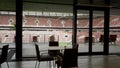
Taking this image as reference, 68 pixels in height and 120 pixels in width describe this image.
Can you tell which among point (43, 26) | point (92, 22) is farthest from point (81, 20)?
point (43, 26)

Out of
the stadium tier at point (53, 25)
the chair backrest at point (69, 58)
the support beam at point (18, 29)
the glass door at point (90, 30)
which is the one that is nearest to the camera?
the chair backrest at point (69, 58)

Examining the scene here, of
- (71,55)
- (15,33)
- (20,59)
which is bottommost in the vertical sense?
(20,59)

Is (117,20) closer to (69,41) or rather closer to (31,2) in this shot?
(69,41)

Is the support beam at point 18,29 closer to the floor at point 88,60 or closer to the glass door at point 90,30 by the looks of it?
the floor at point 88,60

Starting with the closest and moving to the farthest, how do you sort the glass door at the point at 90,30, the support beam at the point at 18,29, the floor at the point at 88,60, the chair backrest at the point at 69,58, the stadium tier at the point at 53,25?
the chair backrest at the point at 69,58 < the floor at the point at 88,60 < the support beam at the point at 18,29 < the stadium tier at the point at 53,25 < the glass door at the point at 90,30

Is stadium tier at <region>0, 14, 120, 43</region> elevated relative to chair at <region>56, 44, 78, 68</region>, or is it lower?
elevated

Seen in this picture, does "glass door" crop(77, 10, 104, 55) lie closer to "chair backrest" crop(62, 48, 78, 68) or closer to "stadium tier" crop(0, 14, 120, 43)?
"stadium tier" crop(0, 14, 120, 43)

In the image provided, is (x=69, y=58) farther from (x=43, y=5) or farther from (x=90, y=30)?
(x=90, y=30)

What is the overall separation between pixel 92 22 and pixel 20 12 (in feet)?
11.2

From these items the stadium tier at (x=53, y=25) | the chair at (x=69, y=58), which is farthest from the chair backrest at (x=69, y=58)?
the stadium tier at (x=53, y=25)

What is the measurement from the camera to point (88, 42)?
882 centimetres

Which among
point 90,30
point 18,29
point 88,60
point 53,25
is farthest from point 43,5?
point 88,60

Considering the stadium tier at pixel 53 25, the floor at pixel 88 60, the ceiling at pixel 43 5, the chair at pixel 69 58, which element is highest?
the ceiling at pixel 43 5

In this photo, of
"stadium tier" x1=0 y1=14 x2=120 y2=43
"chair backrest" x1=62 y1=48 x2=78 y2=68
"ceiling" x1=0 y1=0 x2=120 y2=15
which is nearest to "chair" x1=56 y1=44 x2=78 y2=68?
"chair backrest" x1=62 y1=48 x2=78 y2=68
